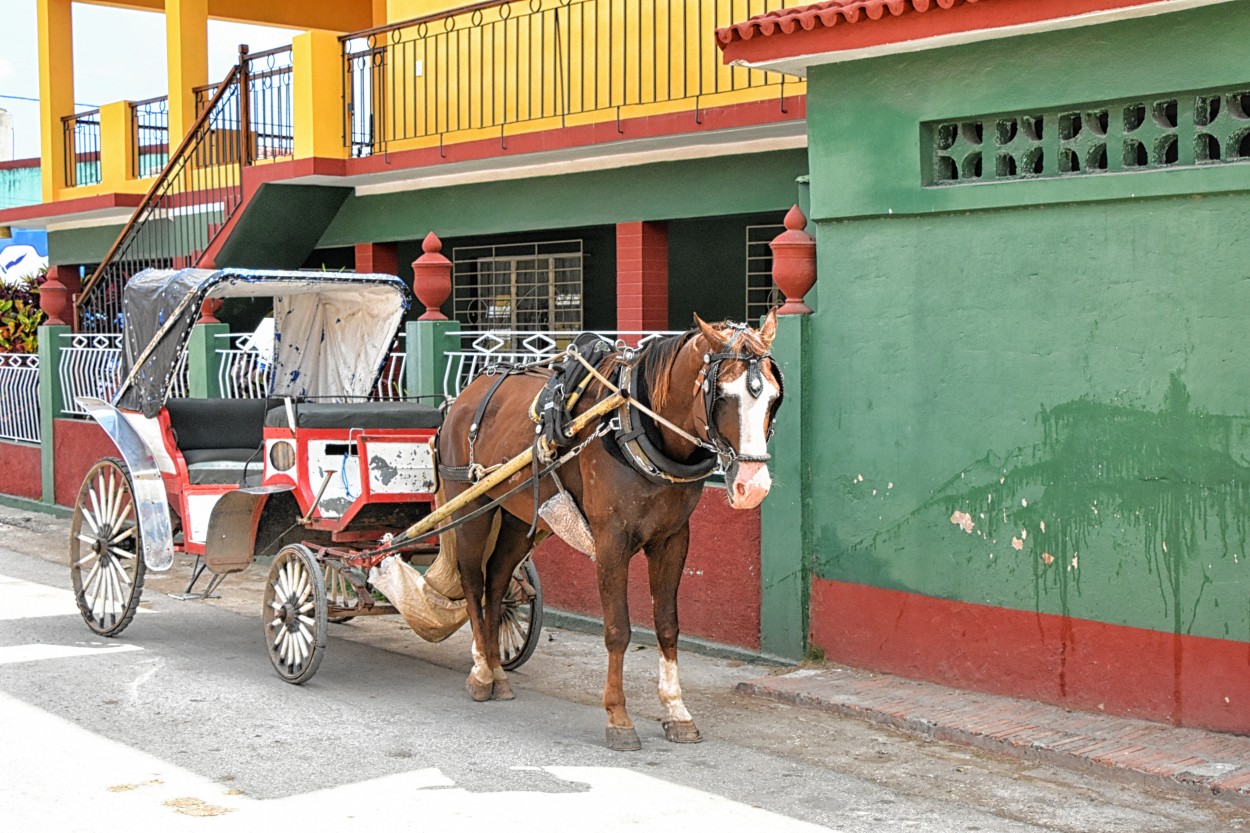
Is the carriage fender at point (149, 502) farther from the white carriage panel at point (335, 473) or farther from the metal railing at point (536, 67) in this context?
the metal railing at point (536, 67)

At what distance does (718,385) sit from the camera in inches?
262

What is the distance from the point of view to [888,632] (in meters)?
8.55

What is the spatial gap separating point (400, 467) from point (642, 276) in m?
4.82

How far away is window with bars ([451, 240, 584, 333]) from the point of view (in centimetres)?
1678

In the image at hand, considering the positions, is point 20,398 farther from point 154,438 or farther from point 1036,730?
point 1036,730

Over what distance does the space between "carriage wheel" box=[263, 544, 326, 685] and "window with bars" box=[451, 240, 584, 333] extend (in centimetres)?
820

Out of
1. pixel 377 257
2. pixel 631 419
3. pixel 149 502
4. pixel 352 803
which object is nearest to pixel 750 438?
pixel 631 419

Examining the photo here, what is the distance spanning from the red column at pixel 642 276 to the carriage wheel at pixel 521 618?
15.0 feet

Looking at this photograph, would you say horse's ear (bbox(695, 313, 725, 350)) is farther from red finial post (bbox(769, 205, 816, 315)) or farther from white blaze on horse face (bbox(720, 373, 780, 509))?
red finial post (bbox(769, 205, 816, 315))

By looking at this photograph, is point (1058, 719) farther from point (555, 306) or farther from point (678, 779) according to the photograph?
point (555, 306)

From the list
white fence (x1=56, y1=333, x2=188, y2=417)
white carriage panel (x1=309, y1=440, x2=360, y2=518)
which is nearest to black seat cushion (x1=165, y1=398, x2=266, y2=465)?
white carriage panel (x1=309, y1=440, x2=360, y2=518)

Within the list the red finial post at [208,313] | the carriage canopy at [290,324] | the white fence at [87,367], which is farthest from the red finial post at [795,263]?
the white fence at [87,367]

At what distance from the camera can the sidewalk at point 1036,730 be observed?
261 inches

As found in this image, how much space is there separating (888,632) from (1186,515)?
1.91 meters
